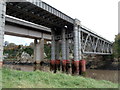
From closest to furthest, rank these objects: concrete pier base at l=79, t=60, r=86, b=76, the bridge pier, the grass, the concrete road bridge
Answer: the grass < the concrete road bridge < concrete pier base at l=79, t=60, r=86, b=76 < the bridge pier

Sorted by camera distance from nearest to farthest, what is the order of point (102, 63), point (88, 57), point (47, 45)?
point (102, 63)
point (88, 57)
point (47, 45)

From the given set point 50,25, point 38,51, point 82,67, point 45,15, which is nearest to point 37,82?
point 45,15

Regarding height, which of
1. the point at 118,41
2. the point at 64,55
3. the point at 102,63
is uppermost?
the point at 118,41

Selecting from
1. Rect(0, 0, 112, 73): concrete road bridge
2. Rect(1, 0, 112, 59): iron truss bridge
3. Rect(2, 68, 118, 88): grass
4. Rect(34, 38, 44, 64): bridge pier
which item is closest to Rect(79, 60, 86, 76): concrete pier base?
Rect(0, 0, 112, 73): concrete road bridge

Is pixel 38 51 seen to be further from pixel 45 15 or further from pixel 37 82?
pixel 37 82

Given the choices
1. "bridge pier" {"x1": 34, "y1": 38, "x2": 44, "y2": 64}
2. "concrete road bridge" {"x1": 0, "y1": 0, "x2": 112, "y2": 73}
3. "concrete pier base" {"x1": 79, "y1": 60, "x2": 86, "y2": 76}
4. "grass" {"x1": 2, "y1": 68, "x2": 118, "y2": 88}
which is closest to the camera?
"grass" {"x1": 2, "y1": 68, "x2": 118, "y2": 88}

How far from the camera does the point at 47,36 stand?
182ft

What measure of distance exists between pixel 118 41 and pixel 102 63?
1246cm

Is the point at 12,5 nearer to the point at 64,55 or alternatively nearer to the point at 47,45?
the point at 64,55

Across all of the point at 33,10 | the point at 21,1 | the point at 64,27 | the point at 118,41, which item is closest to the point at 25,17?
the point at 33,10

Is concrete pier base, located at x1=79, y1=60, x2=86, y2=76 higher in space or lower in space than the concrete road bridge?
lower

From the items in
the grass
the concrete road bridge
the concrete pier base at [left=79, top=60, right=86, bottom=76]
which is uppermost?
the concrete road bridge

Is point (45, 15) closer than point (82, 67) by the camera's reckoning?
Yes

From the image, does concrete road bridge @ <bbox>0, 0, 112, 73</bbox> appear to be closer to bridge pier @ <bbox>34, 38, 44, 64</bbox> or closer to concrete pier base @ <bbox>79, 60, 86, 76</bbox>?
concrete pier base @ <bbox>79, 60, 86, 76</bbox>
